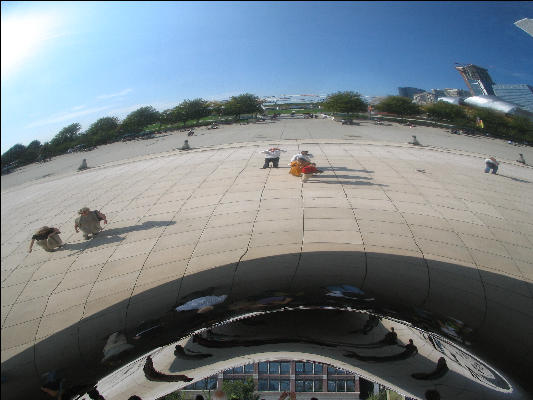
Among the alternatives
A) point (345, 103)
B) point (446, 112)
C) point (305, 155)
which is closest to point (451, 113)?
point (446, 112)

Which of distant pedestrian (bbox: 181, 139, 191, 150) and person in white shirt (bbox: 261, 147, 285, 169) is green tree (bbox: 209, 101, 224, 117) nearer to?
distant pedestrian (bbox: 181, 139, 191, 150)

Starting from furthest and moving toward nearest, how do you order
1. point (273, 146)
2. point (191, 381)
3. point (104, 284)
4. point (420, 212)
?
point (273, 146), point (191, 381), point (420, 212), point (104, 284)

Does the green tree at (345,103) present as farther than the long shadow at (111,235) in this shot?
Yes

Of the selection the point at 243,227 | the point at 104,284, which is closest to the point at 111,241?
the point at 104,284

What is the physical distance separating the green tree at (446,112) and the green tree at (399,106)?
0.30ft

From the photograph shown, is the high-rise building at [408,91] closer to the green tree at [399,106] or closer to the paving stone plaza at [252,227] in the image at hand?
the green tree at [399,106]

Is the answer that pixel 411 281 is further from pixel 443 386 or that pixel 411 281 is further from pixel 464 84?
pixel 464 84

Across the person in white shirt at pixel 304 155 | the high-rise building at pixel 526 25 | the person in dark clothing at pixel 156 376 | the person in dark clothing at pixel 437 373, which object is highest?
the high-rise building at pixel 526 25

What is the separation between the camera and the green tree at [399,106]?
2.21m

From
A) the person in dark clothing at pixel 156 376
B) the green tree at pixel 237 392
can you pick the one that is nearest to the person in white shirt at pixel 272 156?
the person in dark clothing at pixel 156 376

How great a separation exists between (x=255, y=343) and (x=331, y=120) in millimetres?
2010

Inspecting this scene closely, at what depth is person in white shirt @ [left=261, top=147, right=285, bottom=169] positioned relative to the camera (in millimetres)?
2609

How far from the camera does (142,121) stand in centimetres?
226

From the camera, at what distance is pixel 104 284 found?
1.99 metres
